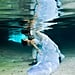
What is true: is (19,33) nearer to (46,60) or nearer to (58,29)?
(58,29)

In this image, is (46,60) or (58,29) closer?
(46,60)

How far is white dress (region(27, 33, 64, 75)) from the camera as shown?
224cm

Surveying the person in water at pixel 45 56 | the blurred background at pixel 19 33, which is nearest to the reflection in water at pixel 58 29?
the blurred background at pixel 19 33

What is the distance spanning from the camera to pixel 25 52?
573 cm

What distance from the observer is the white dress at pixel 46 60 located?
2.24m

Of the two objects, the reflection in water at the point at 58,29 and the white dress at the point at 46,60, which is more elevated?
the white dress at the point at 46,60

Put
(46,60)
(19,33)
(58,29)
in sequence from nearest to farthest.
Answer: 1. (46,60)
2. (19,33)
3. (58,29)

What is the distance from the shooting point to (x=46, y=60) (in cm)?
229

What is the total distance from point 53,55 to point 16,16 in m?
5.37

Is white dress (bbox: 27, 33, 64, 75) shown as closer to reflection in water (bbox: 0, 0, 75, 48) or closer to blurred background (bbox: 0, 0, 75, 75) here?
blurred background (bbox: 0, 0, 75, 75)

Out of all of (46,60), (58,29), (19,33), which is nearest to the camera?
(46,60)

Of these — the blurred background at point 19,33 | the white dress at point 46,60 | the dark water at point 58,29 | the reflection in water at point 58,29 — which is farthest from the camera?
the reflection in water at point 58,29

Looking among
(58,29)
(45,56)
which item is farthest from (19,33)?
(45,56)

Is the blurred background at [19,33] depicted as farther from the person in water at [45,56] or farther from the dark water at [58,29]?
the person in water at [45,56]
